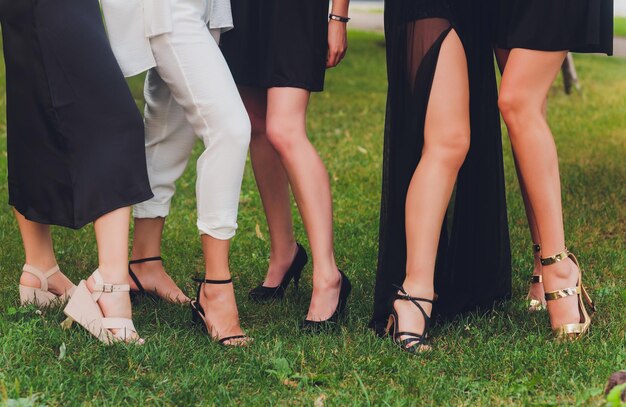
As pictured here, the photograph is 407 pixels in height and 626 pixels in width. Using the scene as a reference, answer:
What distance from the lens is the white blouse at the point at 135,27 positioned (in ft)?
10.3

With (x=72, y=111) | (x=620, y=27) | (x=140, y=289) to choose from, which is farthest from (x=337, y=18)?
(x=620, y=27)

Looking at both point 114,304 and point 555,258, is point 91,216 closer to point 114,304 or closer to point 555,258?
point 114,304

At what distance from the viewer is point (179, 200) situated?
5.98 meters

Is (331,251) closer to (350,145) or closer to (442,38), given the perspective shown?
(442,38)

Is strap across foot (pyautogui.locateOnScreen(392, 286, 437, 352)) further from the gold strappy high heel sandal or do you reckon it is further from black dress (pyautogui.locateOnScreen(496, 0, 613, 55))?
black dress (pyautogui.locateOnScreen(496, 0, 613, 55))

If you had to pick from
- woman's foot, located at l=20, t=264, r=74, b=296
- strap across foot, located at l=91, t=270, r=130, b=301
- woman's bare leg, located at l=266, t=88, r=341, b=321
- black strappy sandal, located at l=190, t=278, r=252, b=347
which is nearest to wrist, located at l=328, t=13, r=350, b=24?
woman's bare leg, located at l=266, t=88, r=341, b=321

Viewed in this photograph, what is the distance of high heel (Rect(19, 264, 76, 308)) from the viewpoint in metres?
3.63

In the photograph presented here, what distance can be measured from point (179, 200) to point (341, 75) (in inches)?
252

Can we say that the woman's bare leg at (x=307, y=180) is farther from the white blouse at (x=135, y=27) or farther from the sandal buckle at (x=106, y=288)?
the sandal buckle at (x=106, y=288)

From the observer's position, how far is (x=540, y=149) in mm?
3367

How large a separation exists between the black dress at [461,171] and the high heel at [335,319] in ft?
0.49

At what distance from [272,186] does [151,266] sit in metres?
0.59

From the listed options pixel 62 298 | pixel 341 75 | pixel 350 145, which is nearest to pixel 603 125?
pixel 350 145

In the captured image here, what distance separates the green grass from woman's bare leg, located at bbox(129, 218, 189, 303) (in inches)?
636
